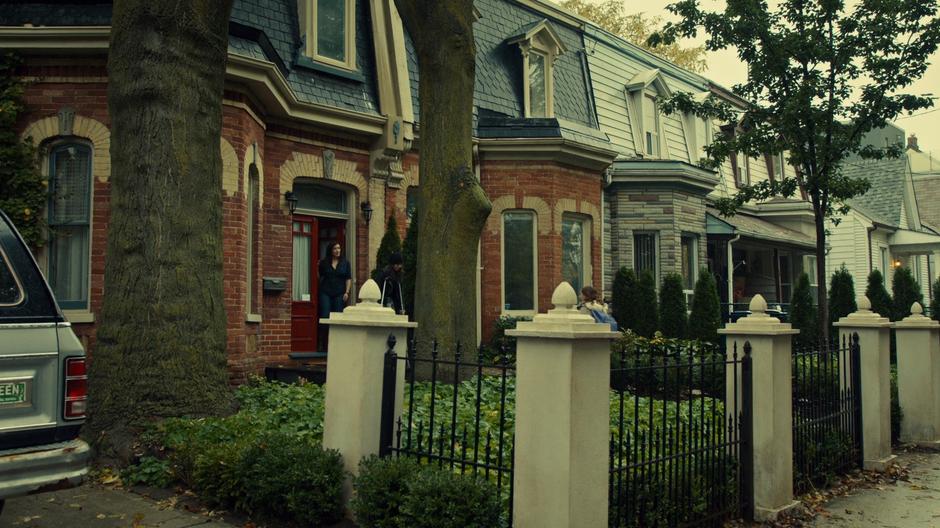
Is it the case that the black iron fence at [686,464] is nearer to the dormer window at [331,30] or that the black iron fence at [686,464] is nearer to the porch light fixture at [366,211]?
the porch light fixture at [366,211]

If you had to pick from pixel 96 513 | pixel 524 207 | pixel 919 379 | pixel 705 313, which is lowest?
pixel 96 513

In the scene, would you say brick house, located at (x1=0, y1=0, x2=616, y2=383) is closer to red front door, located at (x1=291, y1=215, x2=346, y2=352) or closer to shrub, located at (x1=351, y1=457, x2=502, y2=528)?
red front door, located at (x1=291, y1=215, x2=346, y2=352)

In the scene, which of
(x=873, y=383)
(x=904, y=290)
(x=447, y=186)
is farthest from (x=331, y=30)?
(x=904, y=290)

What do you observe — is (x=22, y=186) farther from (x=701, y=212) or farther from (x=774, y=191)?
(x=701, y=212)

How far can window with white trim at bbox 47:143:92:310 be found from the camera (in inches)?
420

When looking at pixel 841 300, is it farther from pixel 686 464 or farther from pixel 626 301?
pixel 686 464

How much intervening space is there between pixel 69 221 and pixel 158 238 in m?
3.87

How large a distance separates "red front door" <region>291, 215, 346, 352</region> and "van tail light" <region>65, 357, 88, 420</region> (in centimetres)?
840

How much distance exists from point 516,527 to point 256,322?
7739 millimetres

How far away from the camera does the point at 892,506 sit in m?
7.34

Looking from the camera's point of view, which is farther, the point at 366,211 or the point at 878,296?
the point at 878,296

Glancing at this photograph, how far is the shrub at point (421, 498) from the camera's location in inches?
196

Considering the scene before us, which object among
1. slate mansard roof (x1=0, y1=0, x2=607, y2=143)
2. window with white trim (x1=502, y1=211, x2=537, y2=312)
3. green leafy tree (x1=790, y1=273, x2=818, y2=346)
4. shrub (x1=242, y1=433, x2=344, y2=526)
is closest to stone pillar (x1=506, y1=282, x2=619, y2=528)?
shrub (x1=242, y1=433, x2=344, y2=526)

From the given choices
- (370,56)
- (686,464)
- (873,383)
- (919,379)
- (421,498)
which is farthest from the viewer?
(370,56)
